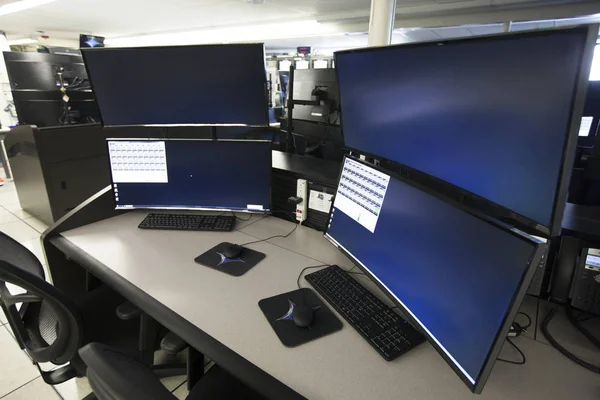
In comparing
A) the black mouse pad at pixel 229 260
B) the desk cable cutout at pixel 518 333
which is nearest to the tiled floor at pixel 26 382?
the black mouse pad at pixel 229 260

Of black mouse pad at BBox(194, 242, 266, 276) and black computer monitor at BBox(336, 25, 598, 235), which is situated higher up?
black computer monitor at BBox(336, 25, 598, 235)

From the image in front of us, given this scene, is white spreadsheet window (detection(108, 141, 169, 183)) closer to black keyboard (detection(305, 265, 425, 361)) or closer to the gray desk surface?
the gray desk surface

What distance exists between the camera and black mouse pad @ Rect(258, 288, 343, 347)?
0.96 metres

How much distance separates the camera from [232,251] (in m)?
1.36

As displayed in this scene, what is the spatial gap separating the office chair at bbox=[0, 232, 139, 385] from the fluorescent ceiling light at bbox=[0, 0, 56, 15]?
21.5ft

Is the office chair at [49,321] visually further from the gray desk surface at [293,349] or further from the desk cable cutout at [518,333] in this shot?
the desk cable cutout at [518,333]

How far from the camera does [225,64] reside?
4.84 ft

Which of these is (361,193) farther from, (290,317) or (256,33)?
(256,33)

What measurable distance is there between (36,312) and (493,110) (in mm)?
1728

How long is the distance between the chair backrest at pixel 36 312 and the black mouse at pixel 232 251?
0.54 meters

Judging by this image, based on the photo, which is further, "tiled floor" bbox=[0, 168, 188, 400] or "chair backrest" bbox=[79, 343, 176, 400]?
"tiled floor" bbox=[0, 168, 188, 400]

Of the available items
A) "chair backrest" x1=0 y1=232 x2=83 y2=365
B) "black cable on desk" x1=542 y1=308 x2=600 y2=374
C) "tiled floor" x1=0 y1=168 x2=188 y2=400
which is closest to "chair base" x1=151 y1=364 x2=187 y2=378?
"tiled floor" x1=0 y1=168 x2=188 y2=400

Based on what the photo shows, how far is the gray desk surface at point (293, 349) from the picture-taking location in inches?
31.7

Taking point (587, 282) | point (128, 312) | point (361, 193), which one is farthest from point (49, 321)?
point (587, 282)
